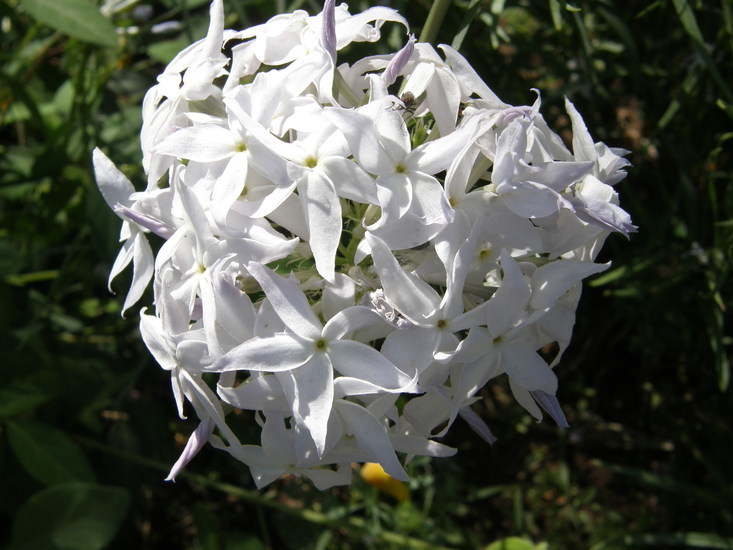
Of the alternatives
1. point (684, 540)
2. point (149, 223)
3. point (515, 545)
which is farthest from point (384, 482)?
point (149, 223)

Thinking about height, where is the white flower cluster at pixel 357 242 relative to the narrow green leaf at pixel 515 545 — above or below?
above

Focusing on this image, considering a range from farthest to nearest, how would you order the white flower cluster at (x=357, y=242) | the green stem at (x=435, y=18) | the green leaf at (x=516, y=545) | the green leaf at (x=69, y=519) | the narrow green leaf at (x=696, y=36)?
1. the green leaf at (x=69, y=519)
2. the green leaf at (x=516, y=545)
3. the narrow green leaf at (x=696, y=36)
4. the green stem at (x=435, y=18)
5. the white flower cluster at (x=357, y=242)

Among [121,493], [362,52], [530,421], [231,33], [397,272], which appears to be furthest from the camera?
[530,421]

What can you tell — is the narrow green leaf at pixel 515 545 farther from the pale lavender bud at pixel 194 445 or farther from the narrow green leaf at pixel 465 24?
the narrow green leaf at pixel 465 24

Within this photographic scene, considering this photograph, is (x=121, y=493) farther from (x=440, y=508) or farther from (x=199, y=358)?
(x=199, y=358)

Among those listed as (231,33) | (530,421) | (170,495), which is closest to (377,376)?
(231,33)

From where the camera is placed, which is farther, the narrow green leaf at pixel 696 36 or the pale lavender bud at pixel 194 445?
the narrow green leaf at pixel 696 36

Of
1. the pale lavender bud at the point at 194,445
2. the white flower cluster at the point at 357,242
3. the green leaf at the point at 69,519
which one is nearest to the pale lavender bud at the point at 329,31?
the white flower cluster at the point at 357,242

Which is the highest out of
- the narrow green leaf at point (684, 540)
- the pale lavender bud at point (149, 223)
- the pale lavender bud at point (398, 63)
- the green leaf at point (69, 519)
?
the pale lavender bud at point (398, 63)
